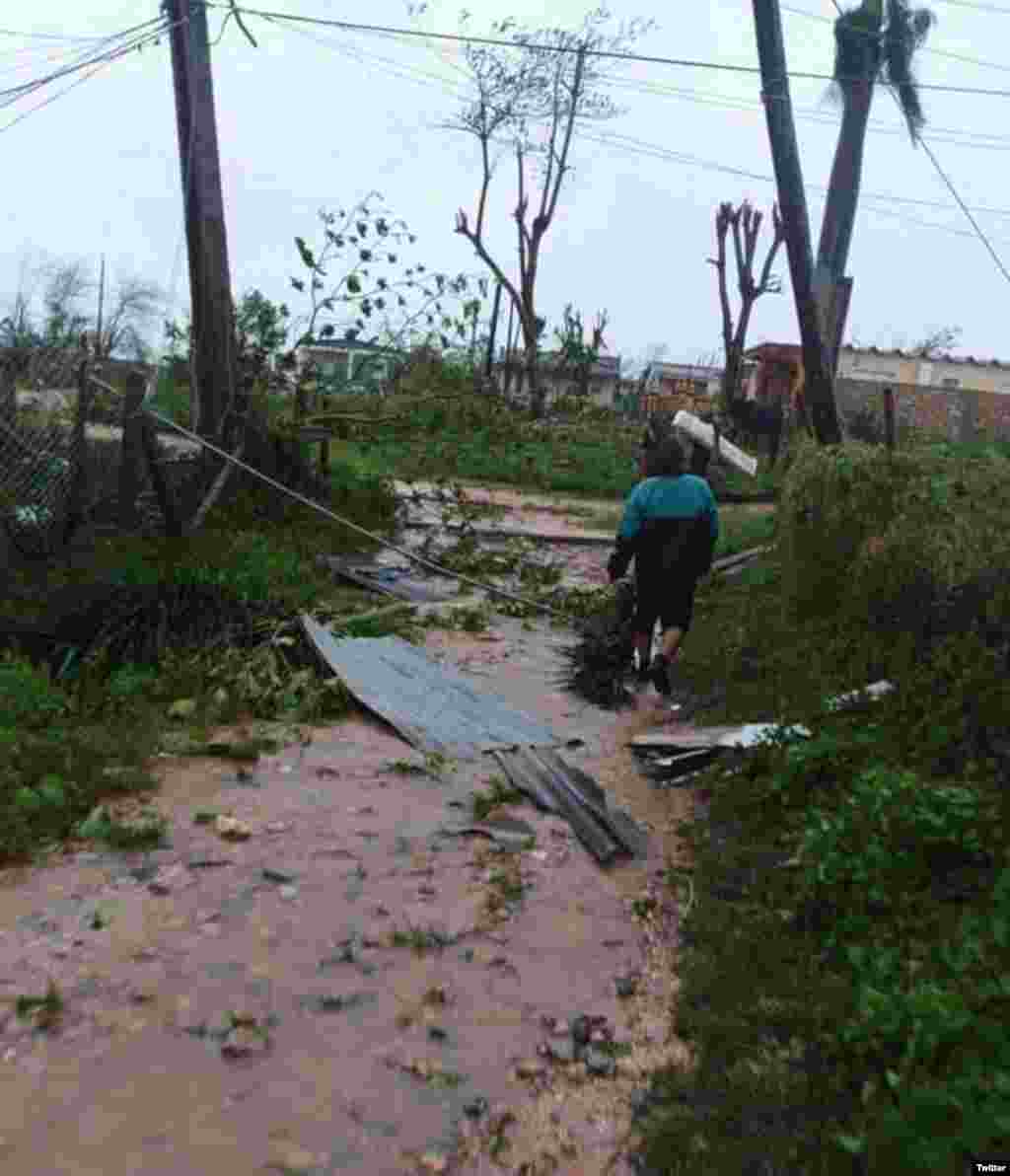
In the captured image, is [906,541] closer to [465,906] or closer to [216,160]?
[465,906]

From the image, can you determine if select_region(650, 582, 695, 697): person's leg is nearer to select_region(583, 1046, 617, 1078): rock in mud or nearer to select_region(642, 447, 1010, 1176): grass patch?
select_region(642, 447, 1010, 1176): grass patch

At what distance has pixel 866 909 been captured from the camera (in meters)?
4.02

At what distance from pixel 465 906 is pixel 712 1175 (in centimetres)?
172

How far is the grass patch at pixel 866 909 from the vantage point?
290 cm

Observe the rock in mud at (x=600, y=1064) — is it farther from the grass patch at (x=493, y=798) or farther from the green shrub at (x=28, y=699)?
the green shrub at (x=28, y=699)

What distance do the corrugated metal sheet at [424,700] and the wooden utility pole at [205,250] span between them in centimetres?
401

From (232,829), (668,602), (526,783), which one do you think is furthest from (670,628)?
(232,829)

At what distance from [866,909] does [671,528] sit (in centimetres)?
374

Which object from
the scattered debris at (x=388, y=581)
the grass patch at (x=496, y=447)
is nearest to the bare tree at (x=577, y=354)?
the grass patch at (x=496, y=447)

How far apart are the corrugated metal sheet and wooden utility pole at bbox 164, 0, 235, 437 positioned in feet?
13.2

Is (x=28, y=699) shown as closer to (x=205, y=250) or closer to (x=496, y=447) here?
(x=205, y=250)

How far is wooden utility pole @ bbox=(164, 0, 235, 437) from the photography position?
434 inches

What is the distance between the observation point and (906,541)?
677 cm

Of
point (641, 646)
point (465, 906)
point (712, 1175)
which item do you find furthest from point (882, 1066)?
point (641, 646)
